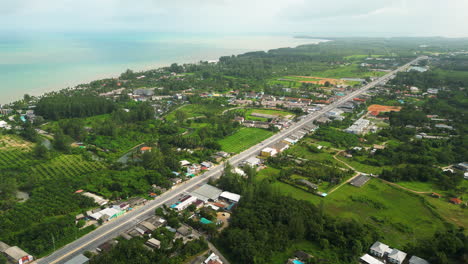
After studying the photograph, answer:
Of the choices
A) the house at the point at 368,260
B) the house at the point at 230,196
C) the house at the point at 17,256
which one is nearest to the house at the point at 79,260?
the house at the point at 17,256

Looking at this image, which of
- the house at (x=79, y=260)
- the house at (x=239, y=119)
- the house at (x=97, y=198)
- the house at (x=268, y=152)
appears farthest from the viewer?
the house at (x=239, y=119)

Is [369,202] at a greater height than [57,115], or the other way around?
[57,115]

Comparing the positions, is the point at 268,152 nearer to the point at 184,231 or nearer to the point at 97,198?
the point at 184,231

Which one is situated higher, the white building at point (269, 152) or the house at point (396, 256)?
the white building at point (269, 152)

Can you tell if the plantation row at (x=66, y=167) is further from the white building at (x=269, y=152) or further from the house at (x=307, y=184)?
the house at (x=307, y=184)

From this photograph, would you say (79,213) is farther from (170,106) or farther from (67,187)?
(170,106)

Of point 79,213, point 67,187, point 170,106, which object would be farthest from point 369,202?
point 170,106
